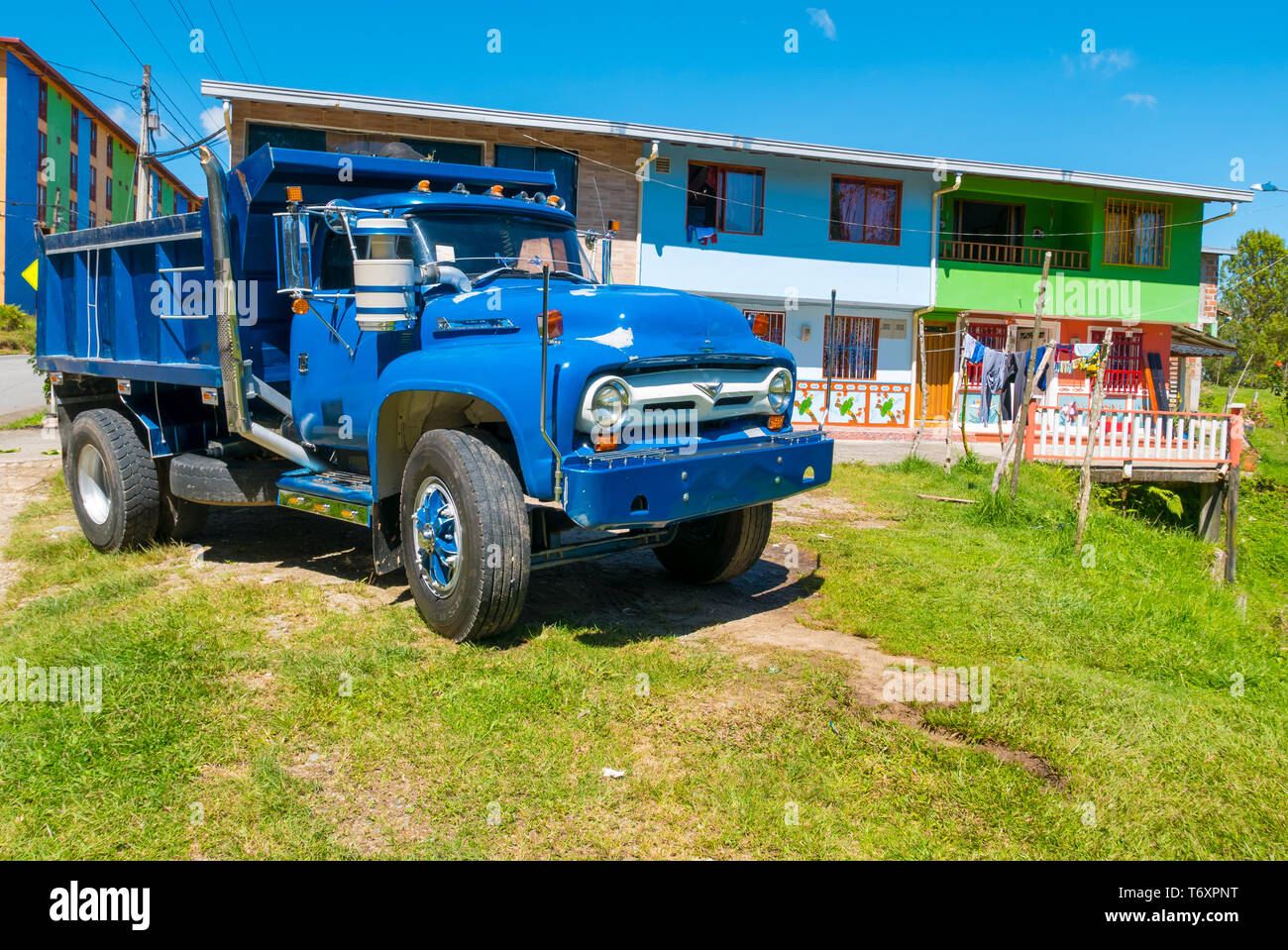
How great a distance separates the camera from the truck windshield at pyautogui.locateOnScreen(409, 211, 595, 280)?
243 inches

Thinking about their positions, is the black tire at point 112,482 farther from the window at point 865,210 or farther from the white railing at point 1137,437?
the window at point 865,210

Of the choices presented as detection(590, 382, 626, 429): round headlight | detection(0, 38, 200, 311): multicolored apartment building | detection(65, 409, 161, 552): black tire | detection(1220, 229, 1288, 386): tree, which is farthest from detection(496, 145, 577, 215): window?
detection(1220, 229, 1288, 386): tree

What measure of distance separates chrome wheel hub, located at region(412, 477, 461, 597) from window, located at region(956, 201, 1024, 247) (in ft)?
73.0

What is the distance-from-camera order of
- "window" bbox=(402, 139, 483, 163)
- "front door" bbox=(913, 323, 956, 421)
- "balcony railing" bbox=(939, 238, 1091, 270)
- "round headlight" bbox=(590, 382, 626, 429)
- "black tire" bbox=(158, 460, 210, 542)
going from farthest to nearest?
"balcony railing" bbox=(939, 238, 1091, 270) → "front door" bbox=(913, 323, 956, 421) → "window" bbox=(402, 139, 483, 163) → "black tire" bbox=(158, 460, 210, 542) → "round headlight" bbox=(590, 382, 626, 429)

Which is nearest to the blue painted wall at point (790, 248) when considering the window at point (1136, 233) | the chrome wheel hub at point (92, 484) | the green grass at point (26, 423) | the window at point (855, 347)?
the window at point (855, 347)

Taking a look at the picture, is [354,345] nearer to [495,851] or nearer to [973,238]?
[495,851]

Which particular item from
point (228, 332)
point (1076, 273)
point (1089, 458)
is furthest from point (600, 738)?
point (1076, 273)

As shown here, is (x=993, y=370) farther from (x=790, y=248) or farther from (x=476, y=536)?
(x=476, y=536)

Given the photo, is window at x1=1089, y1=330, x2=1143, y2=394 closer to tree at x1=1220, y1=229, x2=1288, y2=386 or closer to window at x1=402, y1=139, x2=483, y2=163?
window at x1=402, y1=139, x2=483, y2=163

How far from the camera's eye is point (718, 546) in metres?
6.84

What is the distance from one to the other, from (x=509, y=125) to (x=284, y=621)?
15.5 metres

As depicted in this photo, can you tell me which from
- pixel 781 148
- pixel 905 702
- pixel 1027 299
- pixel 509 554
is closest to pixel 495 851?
pixel 509 554

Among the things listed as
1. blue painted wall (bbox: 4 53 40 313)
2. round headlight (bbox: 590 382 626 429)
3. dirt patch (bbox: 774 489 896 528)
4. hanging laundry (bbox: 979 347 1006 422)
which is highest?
blue painted wall (bbox: 4 53 40 313)

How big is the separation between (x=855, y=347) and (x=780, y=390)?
1839 cm
